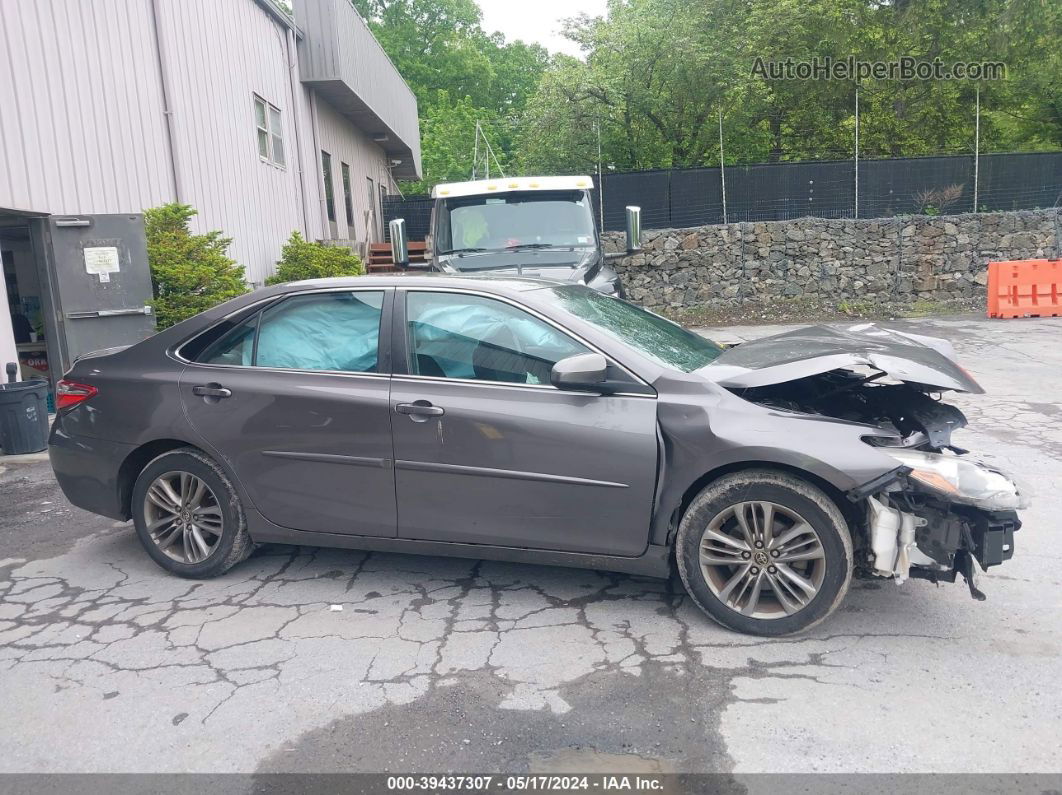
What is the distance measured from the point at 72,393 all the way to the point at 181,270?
4.78 metres

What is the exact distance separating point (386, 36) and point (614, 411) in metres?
51.0

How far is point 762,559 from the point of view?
363 cm

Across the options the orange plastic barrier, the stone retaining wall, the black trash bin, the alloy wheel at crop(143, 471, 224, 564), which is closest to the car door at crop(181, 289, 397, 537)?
the alloy wheel at crop(143, 471, 224, 564)

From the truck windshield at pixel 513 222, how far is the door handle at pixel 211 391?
5.36 metres

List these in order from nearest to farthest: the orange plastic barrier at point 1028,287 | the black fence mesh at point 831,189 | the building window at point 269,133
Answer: the building window at point 269,133
the orange plastic barrier at point 1028,287
the black fence mesh at point 831,189

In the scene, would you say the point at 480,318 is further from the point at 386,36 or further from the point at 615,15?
the point at 386,36

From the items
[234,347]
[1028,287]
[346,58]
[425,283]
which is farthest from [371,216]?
[425,283]

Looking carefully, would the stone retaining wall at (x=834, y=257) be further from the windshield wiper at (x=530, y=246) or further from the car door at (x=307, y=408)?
the car door at (x=307, y=408)

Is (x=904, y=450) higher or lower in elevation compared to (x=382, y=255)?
lower

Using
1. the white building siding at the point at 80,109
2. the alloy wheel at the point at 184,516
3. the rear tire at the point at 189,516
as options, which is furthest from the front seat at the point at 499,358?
the white building siding at the point at 80,109

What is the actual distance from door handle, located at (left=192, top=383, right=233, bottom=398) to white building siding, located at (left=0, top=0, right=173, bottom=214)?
4681mm

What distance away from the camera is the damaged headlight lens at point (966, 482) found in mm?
3324

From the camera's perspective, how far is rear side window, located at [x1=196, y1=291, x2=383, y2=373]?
432 cm

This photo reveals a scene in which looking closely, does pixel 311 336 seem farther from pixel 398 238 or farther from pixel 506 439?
pixel 398 238
